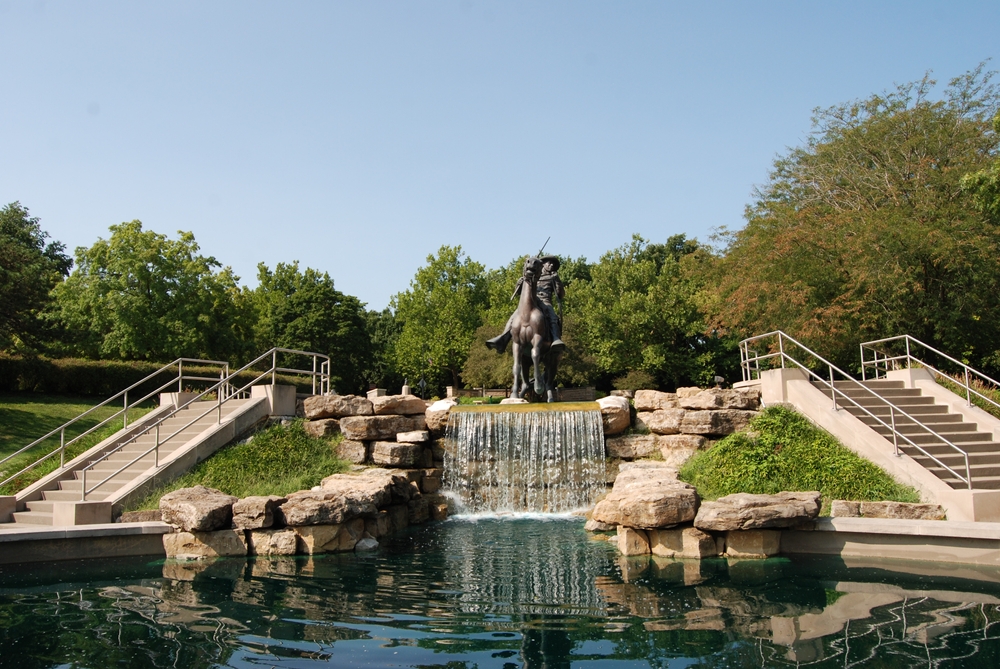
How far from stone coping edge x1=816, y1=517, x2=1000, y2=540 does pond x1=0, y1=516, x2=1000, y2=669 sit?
0.47 meters

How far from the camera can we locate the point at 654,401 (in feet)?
51.8

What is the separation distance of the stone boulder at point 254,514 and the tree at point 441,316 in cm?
3736

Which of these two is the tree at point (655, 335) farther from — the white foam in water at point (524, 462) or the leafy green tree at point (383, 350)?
the white foam in water at point (524, 462)

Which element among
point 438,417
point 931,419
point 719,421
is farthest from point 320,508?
point 931,419

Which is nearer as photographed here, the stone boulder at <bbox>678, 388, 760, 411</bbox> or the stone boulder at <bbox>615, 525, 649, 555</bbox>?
the stone boulder at <bbox>615, 525, 649, 555</bbox>

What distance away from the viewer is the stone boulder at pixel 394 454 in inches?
601

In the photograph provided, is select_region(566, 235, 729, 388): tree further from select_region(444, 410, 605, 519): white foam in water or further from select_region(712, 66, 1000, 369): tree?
select_region(444, 410, 605, 519): white foam in water

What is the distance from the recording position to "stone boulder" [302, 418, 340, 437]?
1588 cm

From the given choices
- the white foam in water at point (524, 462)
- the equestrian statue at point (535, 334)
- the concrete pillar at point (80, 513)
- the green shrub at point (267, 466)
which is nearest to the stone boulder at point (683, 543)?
the white foam in water at point (524, 462)

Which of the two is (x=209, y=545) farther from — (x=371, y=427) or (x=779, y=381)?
(x=779, y=381)

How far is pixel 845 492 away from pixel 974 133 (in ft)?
54.2

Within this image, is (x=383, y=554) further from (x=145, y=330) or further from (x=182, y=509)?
(x=145, y=330)

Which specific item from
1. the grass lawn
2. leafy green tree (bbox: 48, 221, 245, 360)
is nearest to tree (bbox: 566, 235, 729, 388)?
leafy green tree (bbox: 48, 221, 245, 360)

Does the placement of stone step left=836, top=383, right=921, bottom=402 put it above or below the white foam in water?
above
